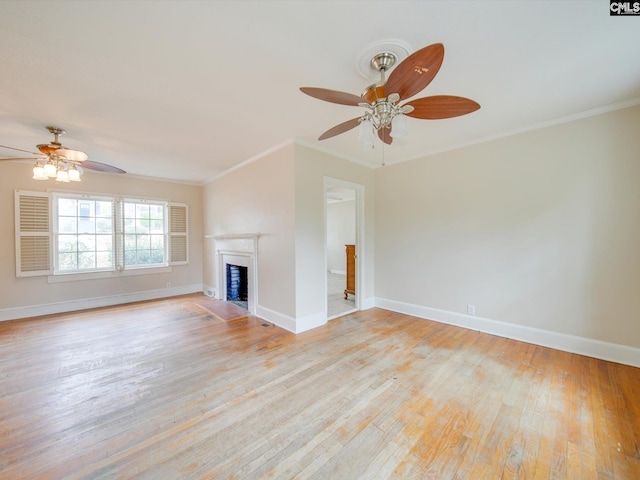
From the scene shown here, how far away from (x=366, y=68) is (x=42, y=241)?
5.71 meters

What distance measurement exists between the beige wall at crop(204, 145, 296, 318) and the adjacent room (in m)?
0.05

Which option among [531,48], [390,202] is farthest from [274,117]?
[390,202]

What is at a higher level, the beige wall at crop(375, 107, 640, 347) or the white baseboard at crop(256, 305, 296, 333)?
the beige wall at crop(375, 107, 640, 347)

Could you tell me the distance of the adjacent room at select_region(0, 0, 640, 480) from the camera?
147cm

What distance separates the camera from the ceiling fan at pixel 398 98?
1.39 meters

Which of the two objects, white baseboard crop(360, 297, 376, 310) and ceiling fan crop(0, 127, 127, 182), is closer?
ceiling fan crop(0, 127, 127, 182)

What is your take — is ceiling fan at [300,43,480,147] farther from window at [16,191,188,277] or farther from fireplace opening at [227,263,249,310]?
window at [16,191,188,277]

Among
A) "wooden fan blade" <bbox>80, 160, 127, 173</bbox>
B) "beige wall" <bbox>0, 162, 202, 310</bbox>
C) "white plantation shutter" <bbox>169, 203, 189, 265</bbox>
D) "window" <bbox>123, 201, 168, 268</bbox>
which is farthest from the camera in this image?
"white plantation shutter" <bbox>169, 203, 189, 265</bbox>

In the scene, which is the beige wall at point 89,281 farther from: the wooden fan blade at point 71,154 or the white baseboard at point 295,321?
the white baseboard at point 295,321

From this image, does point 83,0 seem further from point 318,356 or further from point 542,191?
point 542,191

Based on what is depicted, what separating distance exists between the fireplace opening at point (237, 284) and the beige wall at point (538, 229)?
315 centimetres

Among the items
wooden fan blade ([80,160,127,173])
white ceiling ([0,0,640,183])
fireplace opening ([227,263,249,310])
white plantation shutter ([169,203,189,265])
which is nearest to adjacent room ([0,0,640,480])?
white ceiling ([0,0,640,183])

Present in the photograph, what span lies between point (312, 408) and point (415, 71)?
7.69 feet

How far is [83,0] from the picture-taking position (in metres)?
1.32
